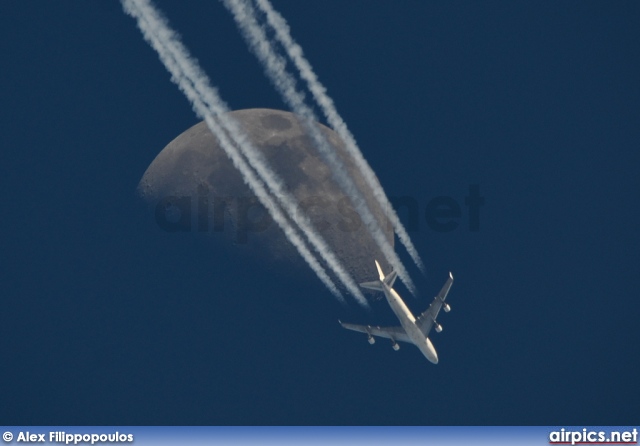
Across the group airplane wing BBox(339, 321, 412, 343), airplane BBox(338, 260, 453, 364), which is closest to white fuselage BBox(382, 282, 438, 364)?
airplane BBox(338, 260, 453, 364)

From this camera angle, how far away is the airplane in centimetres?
13375

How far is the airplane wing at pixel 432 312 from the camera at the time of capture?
136 meters

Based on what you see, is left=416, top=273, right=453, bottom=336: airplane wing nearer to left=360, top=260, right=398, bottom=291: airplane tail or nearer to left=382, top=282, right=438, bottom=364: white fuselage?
left=382, top=282, right=438, bottom=364: white fuselage

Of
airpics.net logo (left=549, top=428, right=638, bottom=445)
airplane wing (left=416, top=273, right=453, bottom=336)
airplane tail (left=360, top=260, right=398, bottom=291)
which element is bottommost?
A: airpics.net logo (left=549, top=428, right=638, bottom=445)

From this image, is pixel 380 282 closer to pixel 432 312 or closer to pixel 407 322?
pixel 407 322

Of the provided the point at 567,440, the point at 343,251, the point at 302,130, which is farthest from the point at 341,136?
the point at 567,440

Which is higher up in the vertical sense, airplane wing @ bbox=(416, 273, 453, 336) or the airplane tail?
the airplane tail

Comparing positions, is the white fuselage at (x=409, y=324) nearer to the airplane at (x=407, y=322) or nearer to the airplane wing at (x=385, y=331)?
the airplane at (x=407, y=322)

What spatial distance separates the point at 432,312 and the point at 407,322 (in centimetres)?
388

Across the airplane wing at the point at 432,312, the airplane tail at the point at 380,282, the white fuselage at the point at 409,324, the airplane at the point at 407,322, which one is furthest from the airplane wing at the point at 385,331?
the airplane tail at the point at 380,282

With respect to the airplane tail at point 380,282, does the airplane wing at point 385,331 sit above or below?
below

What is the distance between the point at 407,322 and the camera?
135 meters

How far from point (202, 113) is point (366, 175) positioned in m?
24.5

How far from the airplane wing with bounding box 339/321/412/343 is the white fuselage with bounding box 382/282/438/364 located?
1429 millimetres
